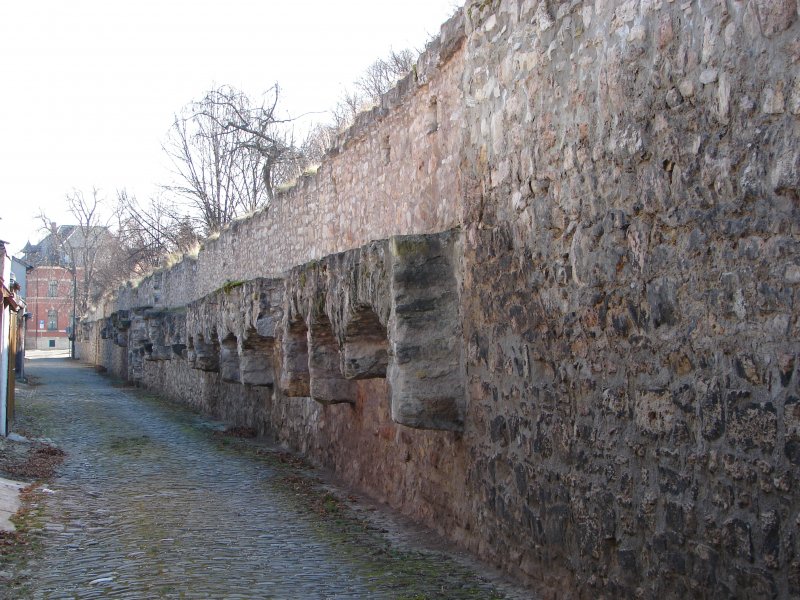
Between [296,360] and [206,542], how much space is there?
332 cm

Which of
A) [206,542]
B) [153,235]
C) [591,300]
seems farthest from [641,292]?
[153,235]

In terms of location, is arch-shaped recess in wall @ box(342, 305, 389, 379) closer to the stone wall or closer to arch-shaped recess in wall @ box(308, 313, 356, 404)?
the stone wall

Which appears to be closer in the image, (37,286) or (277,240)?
(277,240)

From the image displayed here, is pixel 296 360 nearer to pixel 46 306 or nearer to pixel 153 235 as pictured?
pixel 153 235

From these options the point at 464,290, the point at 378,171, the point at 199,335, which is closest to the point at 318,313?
the point at 378,171

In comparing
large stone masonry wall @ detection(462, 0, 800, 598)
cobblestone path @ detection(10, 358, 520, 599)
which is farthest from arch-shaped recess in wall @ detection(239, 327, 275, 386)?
large stone masonry wall @ detection(462, 0, 800, 598)

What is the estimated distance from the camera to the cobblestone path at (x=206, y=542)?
536cm

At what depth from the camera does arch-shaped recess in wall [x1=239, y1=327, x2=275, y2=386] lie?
12.2m

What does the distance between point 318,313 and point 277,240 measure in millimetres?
5611

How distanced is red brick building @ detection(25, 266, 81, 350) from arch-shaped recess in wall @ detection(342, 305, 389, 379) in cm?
6782

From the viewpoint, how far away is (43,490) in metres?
8.45

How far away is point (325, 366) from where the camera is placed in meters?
8.84

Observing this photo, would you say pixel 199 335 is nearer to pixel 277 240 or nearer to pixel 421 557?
pixel 277 240

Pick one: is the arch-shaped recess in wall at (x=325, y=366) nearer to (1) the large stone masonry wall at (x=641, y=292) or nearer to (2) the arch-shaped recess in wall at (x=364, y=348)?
(2) the arch-shaped recess in wall at (x=364, y=348)
